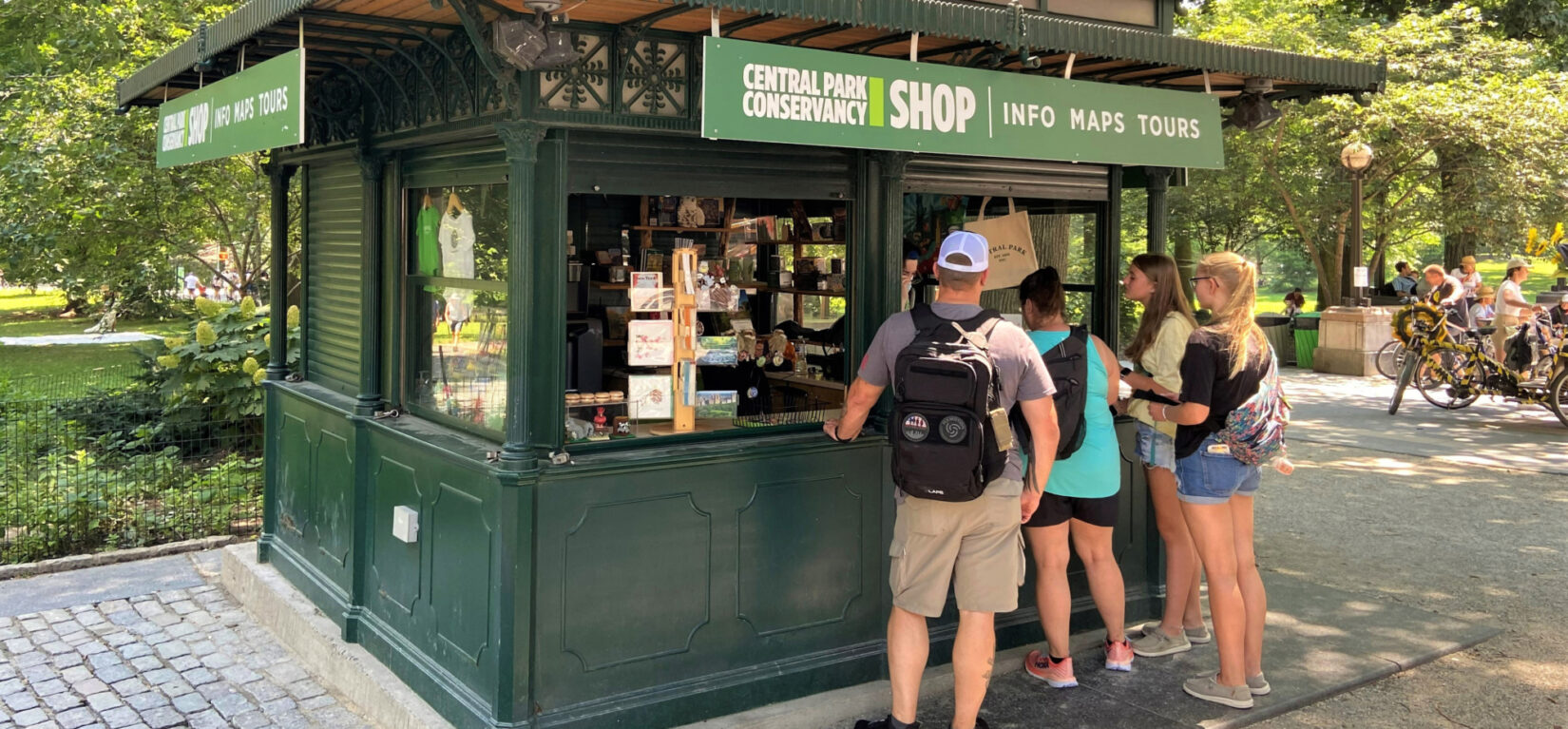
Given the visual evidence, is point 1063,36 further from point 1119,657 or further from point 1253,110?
point 1119,657

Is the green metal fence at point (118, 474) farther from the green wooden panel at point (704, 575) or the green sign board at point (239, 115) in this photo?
the green wooden panel at point (704, 575)

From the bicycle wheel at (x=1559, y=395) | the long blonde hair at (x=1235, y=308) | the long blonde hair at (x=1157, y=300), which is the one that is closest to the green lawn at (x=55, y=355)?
the long blonde hair at (x=1157, y=300)

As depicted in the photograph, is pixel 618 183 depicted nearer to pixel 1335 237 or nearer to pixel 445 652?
pixel 445 652

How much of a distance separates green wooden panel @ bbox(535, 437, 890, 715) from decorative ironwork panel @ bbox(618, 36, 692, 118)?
1347mm

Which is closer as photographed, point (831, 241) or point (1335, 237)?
point (831, 241)

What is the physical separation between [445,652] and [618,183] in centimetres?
202

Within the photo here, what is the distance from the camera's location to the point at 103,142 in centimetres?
1295

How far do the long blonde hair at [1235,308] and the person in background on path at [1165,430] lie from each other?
0.44 m

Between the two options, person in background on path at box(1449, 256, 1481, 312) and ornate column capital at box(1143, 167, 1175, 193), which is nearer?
ornate column capital at box(1143, 167, 1175, 193)

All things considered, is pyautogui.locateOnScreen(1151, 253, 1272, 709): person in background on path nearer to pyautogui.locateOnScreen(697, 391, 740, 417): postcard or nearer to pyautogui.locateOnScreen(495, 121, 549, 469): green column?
pyautogui.locateOnScreen(697, 391, 740, 417): postcard

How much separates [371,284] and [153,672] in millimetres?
2129

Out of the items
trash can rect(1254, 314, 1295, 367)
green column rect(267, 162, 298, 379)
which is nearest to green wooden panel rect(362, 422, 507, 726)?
green column rect(267, 162, 298, 379)

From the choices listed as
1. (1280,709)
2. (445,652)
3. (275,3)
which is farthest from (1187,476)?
(275,3)

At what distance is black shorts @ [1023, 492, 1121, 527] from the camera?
17.5ft
